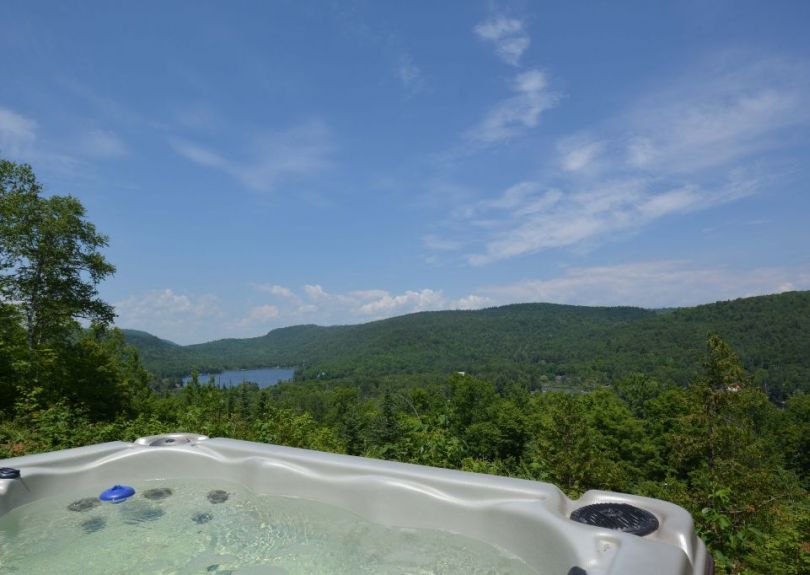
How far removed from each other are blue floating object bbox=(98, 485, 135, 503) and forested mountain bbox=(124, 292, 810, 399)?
155 ft

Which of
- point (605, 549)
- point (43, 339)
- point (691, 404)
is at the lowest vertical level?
point (691, 404)

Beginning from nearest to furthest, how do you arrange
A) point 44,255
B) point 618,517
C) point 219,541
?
point 618,517
point 219,541
point 44,255

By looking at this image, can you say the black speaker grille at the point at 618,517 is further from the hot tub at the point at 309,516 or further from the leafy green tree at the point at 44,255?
the leafy green tree at the point at 44,255

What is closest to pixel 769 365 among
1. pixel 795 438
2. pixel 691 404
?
pixel 795 438

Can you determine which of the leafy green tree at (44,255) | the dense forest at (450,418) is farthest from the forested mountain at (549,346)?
the leafy green tree at (44,255)

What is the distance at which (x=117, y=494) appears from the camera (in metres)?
3.01

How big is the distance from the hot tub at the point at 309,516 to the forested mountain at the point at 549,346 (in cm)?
4660

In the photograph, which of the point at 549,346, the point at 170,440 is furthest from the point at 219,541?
the point at 549,346

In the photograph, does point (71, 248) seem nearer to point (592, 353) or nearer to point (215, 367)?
point (592, 353)

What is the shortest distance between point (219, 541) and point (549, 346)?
375ft

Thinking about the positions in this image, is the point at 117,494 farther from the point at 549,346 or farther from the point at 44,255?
the point at 549,346

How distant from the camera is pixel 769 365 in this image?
68.9 m

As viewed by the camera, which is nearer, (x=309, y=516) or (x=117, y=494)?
(x=309, y=516)

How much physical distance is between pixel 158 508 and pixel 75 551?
55 centimetres
